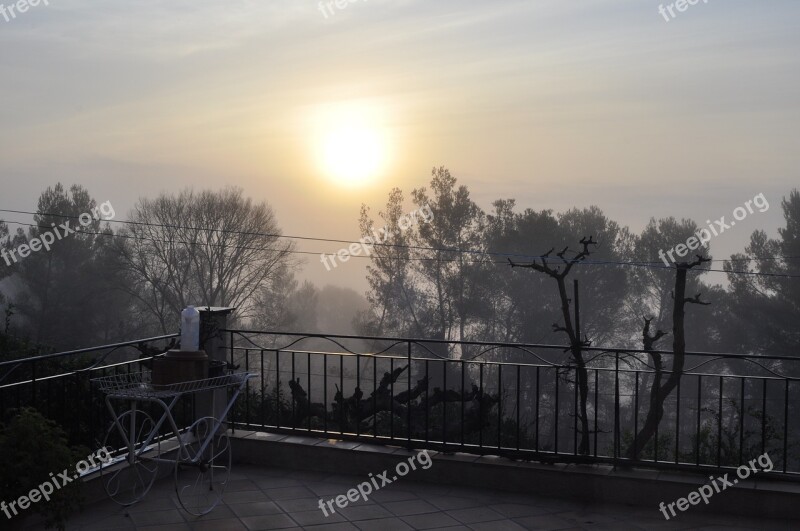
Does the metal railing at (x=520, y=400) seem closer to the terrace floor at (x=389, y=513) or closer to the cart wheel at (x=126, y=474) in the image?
the terrace floor at (x=389, y=513)

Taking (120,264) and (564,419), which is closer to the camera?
(564,419)

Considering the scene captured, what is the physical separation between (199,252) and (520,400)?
1411cm

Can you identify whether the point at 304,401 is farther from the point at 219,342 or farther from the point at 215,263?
the point at 215,263

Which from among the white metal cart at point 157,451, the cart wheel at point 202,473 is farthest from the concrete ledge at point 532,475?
the white metal cart at point 157,451

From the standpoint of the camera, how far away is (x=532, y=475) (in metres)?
4.61

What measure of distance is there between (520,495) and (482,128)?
25751 mm

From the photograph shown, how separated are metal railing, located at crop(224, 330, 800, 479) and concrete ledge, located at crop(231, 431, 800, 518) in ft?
0.36

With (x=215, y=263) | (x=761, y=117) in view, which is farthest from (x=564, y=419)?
(x=215, y=263)

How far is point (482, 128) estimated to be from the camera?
29.4 metres

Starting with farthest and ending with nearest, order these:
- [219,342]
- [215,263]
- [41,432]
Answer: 1. [215,263]
2. [219,342]
3. [41,432]

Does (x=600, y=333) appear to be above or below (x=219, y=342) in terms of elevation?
below

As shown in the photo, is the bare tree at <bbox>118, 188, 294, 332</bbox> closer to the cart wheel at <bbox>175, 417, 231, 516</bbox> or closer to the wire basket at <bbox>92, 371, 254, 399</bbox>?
the cart wheel at <bbox>175, 417, 231, 516</bbox>

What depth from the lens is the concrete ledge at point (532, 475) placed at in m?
4.20

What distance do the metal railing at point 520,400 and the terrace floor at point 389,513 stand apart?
14.0 inches
